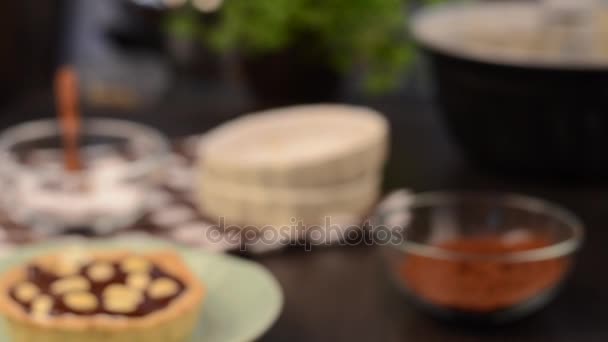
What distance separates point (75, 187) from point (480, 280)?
481 millimetres

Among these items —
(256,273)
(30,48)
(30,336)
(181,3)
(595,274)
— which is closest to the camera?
(30,336)

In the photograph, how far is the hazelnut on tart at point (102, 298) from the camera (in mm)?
717

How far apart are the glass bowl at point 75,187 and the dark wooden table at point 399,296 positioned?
0.19 m

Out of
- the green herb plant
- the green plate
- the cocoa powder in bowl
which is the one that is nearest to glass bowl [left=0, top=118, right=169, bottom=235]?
the green plate

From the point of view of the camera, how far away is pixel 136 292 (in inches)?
29.8

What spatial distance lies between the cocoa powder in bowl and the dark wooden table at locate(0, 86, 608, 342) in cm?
3

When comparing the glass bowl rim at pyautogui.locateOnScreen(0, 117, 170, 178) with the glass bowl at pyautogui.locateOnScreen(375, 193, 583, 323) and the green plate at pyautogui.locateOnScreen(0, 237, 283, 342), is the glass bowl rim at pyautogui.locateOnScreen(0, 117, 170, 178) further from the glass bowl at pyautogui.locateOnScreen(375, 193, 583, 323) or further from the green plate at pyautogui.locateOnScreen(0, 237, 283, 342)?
the glass bowl at pyautogui.locateOnScreen(375, 193, 583, 323)

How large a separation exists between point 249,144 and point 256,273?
30 cm

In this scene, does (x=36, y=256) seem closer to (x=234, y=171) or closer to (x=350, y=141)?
(x=234, y=171)

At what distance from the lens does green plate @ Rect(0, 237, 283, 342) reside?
2.52ft

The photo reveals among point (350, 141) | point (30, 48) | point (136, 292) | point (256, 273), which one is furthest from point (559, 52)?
point (30, 48)

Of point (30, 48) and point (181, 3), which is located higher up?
point (181, 3)

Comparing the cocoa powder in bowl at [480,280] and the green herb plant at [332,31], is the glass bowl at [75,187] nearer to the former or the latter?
A: the green herb plant at [332,31]

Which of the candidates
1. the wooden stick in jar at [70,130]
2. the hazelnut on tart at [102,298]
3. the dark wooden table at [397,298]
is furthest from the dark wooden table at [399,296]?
the wooden stick in jar at [70,130]
